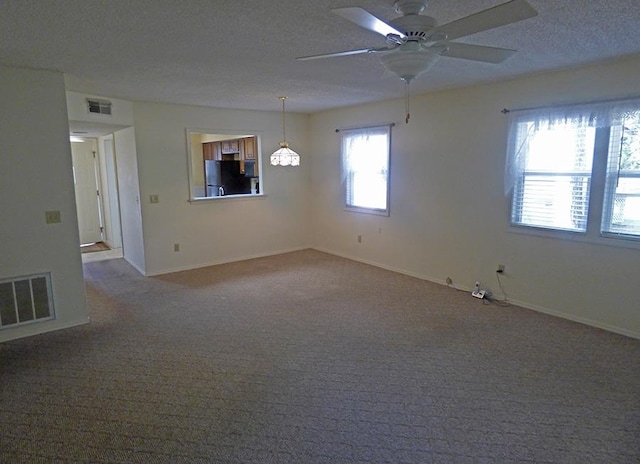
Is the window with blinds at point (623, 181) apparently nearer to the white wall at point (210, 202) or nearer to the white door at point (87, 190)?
the white wall at point (210, 202)

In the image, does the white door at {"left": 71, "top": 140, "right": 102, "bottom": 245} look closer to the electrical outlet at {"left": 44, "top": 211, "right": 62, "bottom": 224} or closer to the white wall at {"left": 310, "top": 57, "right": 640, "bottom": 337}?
the electrical outlet at {"left": 44, "top": 211, "right": 62, "bottom": 224}

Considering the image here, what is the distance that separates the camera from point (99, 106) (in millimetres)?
4781

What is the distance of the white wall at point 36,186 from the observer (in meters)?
3.42

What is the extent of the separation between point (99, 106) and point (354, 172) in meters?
3.60

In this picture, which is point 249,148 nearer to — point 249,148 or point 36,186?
point 249,148

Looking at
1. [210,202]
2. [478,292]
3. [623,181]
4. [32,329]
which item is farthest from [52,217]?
[623,181]

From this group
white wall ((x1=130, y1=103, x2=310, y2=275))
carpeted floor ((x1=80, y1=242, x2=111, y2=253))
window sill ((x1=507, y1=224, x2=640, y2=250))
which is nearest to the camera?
window sill ((x1=507, y1=224, x2=640, y2=250))

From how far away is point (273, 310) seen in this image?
423 centimetres

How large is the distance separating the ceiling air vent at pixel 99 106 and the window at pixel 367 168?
3.33 metres

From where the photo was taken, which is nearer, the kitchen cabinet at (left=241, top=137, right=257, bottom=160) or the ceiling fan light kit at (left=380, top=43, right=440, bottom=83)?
the ceiling fan light kit at (left=380, top=43, right=440, bottom=83)

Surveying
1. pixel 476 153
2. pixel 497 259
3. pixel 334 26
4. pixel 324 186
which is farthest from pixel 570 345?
pixel 324 186

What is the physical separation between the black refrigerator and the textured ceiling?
9.21 ft

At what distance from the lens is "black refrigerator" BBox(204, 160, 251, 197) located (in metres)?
7.13

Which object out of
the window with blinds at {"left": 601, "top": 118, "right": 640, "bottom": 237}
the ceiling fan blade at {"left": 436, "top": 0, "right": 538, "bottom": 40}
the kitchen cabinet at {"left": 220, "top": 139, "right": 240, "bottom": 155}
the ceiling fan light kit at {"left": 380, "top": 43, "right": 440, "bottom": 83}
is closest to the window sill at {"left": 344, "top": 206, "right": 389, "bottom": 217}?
the window with blinds at {"left": 601, "top": 118, "right": 640, "bottom": 237}
